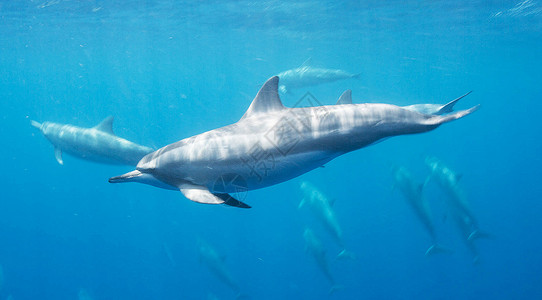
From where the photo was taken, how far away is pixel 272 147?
364cm

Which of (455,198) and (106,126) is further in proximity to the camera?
(455,198)

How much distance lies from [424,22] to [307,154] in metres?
26.3

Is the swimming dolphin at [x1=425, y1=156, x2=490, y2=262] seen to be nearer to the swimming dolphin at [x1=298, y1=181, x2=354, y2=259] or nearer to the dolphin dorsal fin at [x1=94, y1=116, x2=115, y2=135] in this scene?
the swimming dolphin at [x1=298, y1=181, x2=354, y2=259]

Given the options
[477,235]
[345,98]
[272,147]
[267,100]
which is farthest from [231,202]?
[477,235]

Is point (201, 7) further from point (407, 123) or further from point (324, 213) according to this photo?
point (407, 123)

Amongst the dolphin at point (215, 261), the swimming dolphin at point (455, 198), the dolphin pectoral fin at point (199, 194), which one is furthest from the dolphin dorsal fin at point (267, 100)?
the swimming dolphin at point (455, 198)

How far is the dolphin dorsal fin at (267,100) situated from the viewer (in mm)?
4223

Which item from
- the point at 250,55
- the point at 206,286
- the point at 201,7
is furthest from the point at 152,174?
the point at 250,55

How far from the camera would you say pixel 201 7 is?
20781 mm

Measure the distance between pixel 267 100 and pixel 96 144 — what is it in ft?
23.6

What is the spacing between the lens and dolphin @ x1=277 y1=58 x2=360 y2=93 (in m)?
17.7

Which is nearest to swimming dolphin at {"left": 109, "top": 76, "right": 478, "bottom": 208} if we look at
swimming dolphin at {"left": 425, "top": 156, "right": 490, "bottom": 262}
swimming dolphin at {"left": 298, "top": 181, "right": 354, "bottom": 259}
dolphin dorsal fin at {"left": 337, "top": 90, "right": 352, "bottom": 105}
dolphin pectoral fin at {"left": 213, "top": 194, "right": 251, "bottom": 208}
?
dolphin pectoral fin at {"left": 213, "top": 194, "right": 251, "bottom": 208}

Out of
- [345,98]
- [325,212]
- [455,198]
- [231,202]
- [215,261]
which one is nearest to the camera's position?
[231,202]

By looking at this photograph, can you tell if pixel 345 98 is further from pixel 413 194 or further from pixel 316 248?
pixel 316 248
